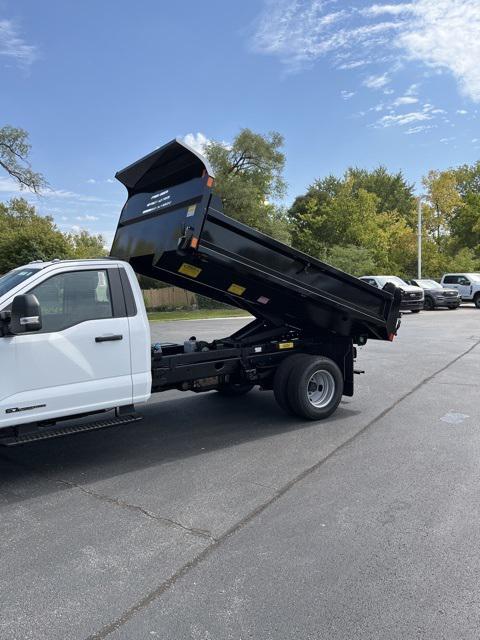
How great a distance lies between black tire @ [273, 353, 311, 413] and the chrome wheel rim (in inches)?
14.2

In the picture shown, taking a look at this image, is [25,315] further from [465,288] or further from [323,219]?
[323,219]

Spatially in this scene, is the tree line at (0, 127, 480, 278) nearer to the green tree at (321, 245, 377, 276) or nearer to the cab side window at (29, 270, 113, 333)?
the green tree at (321, 245, 377, 276)

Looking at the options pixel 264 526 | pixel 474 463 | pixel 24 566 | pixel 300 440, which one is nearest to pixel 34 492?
pixel 24 566

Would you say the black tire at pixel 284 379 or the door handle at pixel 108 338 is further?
the black tire at pixel 284 379

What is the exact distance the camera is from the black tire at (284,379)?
647 cm

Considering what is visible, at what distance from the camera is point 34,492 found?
4.47 metres

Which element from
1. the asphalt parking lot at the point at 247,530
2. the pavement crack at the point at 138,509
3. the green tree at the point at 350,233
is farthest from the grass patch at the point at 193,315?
the pavement crack at the point at 138,509

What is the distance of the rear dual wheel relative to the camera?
6.37m

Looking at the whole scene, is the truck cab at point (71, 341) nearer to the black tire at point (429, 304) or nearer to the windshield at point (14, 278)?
the windshield at point (14, 278)

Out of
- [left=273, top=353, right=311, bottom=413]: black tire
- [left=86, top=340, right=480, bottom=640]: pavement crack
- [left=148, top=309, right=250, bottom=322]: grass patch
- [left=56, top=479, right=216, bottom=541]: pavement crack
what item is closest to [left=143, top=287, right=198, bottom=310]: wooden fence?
[left=148, top=309, right=250, bottom=322]: grass patch

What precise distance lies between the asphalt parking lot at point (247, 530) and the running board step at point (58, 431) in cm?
46

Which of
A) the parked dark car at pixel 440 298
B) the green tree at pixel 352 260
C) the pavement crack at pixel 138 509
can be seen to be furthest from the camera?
the green tree at pixel 352 260

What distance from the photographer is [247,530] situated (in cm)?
373

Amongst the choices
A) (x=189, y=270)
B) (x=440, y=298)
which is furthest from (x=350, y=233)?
(x=189, y=270)
